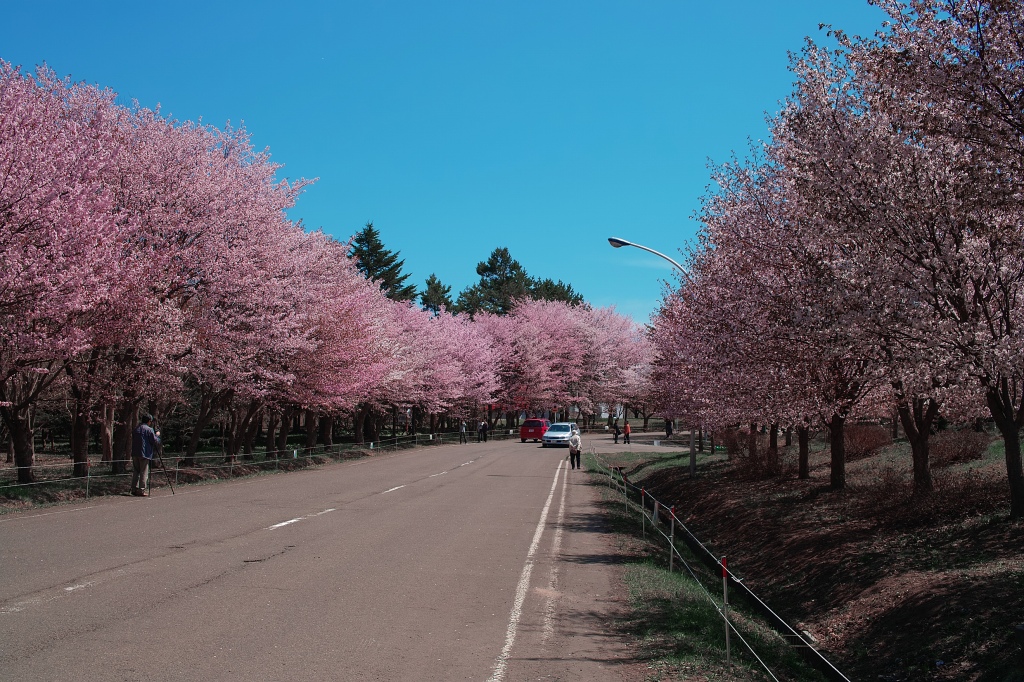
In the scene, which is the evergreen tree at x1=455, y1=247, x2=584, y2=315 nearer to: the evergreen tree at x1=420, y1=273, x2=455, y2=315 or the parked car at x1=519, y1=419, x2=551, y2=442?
the evergreen tree at x1=420, y1=273, x2=455, y2=315

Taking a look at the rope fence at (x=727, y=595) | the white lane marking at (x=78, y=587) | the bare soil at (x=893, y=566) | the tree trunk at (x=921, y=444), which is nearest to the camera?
the rope fence at (x=727, y=595)

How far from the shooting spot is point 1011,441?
10.9 metres

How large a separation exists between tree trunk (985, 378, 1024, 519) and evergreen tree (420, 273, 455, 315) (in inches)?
3570

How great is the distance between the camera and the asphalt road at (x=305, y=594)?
19.9 feet

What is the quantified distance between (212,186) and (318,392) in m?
10.6

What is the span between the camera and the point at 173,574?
9.05m

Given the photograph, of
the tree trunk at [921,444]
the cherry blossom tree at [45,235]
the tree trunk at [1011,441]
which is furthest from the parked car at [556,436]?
the tree trunk at [1011,441]

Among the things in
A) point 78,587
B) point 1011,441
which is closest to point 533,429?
point 1011,441

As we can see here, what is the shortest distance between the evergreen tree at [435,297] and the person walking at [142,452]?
82070 mm

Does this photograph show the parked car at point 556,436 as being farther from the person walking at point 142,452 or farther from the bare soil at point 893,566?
the person walking at point 142,452

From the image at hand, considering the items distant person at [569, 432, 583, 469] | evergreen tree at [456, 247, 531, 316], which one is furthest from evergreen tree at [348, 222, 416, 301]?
distant person at [569, 432, 583, 469]

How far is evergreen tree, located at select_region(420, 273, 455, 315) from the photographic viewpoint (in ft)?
332

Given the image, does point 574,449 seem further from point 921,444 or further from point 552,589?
point 552,589

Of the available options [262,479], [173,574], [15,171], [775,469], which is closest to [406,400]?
[262,479]
